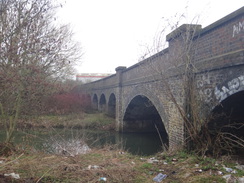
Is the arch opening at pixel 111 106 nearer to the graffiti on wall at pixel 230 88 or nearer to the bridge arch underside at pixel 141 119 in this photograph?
the bridge arch underside at pixel 141 119

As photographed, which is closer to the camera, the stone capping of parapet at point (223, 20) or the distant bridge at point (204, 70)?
the stone capping of parapet at point (223, 20)

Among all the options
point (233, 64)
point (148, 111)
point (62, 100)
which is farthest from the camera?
point (62, 100)

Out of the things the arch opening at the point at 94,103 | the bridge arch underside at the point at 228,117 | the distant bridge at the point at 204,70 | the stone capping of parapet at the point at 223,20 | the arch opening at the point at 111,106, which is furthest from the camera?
the arch opening at the point at 94,103

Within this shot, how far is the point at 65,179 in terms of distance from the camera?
11.5 ft

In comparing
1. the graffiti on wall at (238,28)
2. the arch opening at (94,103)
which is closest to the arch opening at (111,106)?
the arch opening at (94,103)

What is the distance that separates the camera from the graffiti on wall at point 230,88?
4281 mm

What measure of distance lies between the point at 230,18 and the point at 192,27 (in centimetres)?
135

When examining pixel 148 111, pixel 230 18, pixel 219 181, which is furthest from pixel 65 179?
pixel 148 111

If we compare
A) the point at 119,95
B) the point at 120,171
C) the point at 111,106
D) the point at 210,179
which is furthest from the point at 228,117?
the point at 111,106

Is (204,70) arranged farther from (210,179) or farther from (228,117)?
(210,179)

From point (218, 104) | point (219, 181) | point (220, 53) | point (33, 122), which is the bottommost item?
point (219, 181)

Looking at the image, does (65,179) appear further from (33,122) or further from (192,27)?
(192,27)

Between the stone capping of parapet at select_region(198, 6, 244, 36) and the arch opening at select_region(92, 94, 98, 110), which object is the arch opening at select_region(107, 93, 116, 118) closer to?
the arch opening at select_region(92, 94, 98, 110)

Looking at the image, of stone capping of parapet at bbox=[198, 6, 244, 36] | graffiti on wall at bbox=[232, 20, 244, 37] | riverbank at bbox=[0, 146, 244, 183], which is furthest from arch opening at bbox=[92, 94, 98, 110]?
graffiti on wall at bbox=[232, 20, 244, 37]
